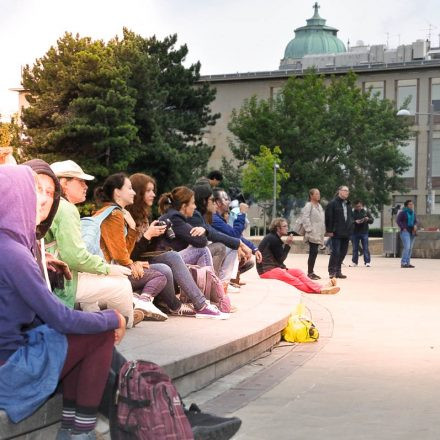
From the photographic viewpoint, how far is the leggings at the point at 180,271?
1027 centimetres

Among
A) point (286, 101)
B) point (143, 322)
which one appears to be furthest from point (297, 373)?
point (286, 101)

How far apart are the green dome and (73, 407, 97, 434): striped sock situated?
9602cm

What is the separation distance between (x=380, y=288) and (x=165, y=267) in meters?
9.45

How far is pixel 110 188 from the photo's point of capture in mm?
9367

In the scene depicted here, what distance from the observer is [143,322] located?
32.5ft

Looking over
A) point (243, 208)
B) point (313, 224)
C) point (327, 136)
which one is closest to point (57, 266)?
point (243, 208)

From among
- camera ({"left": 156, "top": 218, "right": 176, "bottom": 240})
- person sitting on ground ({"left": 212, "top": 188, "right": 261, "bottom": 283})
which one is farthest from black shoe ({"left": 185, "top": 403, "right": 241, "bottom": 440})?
person sitting on ground ({"left": 212, "top": 188, "right": 261, "bottom": 283})

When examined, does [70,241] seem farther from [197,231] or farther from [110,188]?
[197,231]

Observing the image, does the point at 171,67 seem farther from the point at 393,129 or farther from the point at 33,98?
the point at 393,129

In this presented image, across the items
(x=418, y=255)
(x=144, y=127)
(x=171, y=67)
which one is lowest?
(x=418, y=255)

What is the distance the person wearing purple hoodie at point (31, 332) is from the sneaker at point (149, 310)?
4.27m

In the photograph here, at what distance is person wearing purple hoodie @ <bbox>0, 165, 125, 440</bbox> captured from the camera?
16.4 ft

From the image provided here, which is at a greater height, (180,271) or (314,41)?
(314,41)

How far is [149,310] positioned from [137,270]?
0.42m
